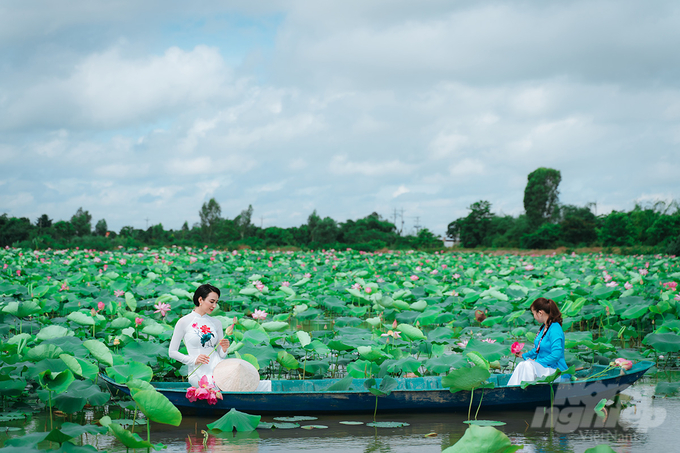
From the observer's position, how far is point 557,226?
3353cm

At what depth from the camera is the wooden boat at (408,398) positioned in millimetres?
3797

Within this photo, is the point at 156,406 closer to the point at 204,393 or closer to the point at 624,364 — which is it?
the point at 204,393

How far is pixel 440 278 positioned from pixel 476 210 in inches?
1053

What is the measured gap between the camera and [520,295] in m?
8.25

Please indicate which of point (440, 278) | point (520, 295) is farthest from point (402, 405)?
point (440, 278)

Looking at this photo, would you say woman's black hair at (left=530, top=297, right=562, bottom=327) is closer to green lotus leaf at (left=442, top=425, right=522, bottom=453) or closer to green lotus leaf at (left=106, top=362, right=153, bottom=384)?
green lotus leaf at (left=442, top=425, right=522, bottom=453)

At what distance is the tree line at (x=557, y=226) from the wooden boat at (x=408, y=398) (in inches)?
790

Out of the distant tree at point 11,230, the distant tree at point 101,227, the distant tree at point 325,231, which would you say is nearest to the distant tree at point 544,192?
the distant tree at point 325,231

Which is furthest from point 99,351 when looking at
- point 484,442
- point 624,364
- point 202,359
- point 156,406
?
point 624,364

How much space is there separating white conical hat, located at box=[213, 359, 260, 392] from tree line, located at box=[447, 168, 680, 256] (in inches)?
848

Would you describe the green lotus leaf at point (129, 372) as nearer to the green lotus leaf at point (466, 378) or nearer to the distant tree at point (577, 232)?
the green lotus leaf at point (466, 378)

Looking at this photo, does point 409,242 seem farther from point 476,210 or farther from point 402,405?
point 402,405

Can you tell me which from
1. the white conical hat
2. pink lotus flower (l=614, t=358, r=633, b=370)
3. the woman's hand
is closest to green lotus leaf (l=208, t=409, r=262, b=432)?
A: the white conical hat

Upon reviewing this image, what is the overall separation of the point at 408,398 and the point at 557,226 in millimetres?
32355
